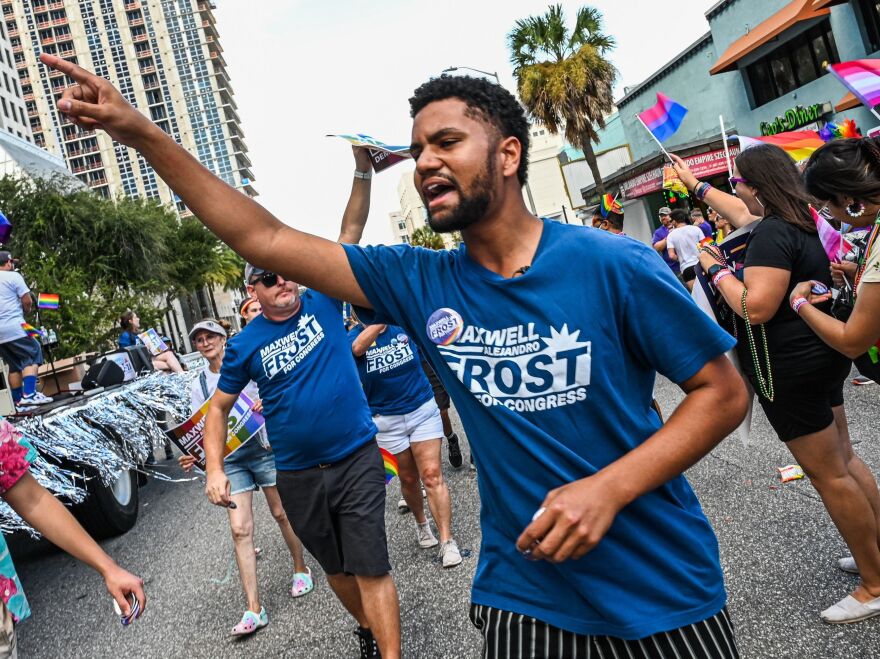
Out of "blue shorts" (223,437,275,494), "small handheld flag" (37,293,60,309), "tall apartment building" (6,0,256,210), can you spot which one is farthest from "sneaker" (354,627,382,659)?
"tall apartment building" (6,0,256,210)

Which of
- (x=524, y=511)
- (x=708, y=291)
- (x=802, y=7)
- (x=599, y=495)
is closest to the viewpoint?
(x=599, y=495)

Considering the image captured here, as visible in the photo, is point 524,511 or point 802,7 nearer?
point 524,511

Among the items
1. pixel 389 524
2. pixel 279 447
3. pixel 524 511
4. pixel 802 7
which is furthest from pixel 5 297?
pixel 802 7

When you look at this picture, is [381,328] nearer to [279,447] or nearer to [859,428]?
[279,447]

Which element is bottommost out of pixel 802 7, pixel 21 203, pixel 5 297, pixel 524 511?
pixel 524 511

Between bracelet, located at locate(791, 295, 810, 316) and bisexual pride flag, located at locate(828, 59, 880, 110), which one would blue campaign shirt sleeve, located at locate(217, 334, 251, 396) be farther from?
bisexual pride flag, located at locate(828, 59, 880, 110)

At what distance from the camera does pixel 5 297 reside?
8.69m

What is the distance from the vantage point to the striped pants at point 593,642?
1.70 metres

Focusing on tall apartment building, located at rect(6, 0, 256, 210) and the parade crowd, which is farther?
tall apartment building, located at rect(6, 0, 256, 210)

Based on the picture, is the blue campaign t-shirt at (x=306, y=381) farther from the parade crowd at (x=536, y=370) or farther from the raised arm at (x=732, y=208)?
the raised arm at (x=732, y=208)

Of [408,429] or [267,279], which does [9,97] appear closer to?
[408,429]

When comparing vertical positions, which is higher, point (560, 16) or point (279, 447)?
point (560, 16)

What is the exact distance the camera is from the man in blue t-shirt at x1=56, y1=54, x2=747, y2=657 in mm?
1687

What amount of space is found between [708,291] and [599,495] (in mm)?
2541
